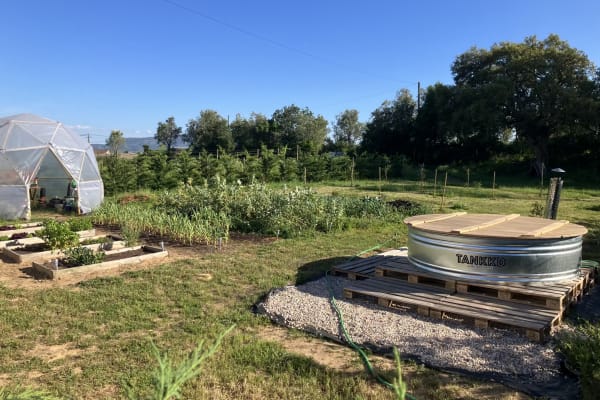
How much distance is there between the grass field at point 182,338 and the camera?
11.2 feet

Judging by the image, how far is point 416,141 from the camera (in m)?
35.9

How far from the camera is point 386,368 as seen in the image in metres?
3.72

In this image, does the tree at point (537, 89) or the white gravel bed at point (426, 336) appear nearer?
the white gravel bed at point (426, 336)

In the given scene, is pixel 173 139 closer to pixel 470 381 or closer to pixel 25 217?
pixel 25 217

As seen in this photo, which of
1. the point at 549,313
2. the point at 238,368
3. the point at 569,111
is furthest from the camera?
the point at 569,111

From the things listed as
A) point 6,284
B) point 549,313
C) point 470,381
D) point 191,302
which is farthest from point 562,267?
point 6,284

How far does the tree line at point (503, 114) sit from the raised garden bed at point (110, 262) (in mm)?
14849

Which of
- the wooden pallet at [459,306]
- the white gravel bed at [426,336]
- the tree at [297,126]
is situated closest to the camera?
the white gravel bed at [426,336]

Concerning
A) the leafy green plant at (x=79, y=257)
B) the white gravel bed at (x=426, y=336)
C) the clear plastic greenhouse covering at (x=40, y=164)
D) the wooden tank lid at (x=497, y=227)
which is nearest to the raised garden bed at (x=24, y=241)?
the leafy green plant at (x=79, y=257)

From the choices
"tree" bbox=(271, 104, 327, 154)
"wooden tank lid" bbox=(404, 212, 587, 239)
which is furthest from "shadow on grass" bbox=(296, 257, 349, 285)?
"tree" bbox=(271, 104, 327, 154)

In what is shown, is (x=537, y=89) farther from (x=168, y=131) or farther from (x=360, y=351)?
(x=168, y=131)

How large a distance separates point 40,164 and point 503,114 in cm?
2494

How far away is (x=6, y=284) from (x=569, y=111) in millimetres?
27885

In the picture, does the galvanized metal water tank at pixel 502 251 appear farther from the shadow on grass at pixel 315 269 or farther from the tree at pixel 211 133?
the tree at pixel 211 133
